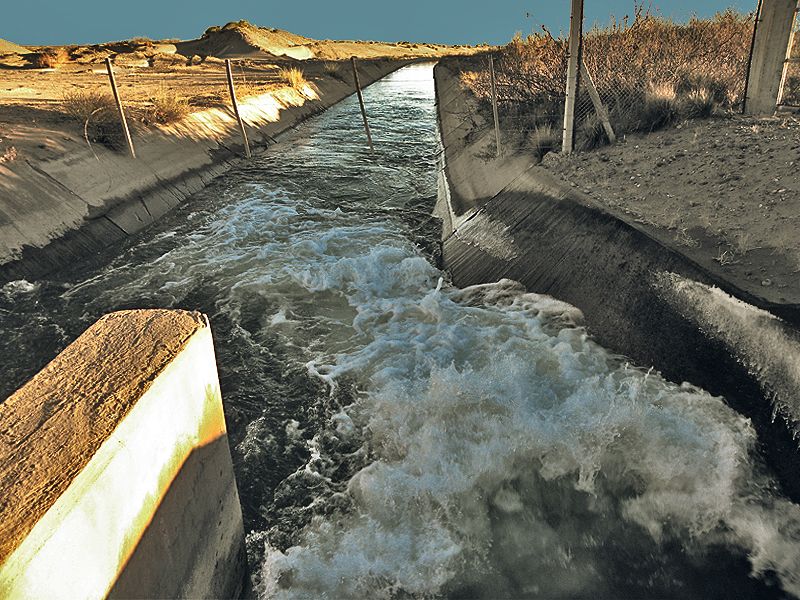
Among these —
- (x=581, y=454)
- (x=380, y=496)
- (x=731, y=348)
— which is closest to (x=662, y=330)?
(x=731, y=348)

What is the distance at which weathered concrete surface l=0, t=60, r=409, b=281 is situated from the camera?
930 centimetres

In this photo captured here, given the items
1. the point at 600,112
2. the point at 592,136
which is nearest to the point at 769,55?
the point at 600,112

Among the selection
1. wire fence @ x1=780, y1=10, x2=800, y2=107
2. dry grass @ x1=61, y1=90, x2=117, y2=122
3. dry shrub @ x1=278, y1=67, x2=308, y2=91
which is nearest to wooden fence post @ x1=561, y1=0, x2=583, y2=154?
wire fence @ x1=780, y1=10, x2=800, y2=107

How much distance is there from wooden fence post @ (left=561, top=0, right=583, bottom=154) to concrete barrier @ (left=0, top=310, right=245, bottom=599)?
8.17 m

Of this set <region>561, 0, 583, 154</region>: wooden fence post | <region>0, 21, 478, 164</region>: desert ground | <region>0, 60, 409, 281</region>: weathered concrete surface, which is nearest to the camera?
<region>561, 0, 583, 154</region>: wooden fence post

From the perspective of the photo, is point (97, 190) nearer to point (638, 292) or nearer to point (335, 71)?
point (638, 292)

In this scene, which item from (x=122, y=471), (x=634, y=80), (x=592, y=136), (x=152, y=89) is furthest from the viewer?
(x=152, y=89)

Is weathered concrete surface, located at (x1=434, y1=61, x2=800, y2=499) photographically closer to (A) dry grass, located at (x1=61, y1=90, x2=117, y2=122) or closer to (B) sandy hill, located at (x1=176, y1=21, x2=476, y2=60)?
(A) dry grass, located at (x1=61, y1=90, x2=117, y2=122)

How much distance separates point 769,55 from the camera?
Result: 9586 millimetres

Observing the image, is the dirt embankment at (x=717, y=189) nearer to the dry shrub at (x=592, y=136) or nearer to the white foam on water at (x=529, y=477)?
the dry shrub at (x=592, y=136)

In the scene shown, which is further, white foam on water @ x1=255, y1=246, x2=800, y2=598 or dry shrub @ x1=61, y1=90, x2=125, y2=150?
dry shrub @ x1=61, y1=90, x2=125, y2=150

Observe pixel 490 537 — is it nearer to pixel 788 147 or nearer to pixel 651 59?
pixel 788 147

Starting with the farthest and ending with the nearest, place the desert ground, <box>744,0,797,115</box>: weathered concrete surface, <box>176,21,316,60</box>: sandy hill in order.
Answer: <box>176,21,316,60</box>: sandy hill → the desert ground → <box>744,0,797,115</box>: weathered concrete surface

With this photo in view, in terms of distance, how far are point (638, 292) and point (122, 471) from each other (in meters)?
5.58
